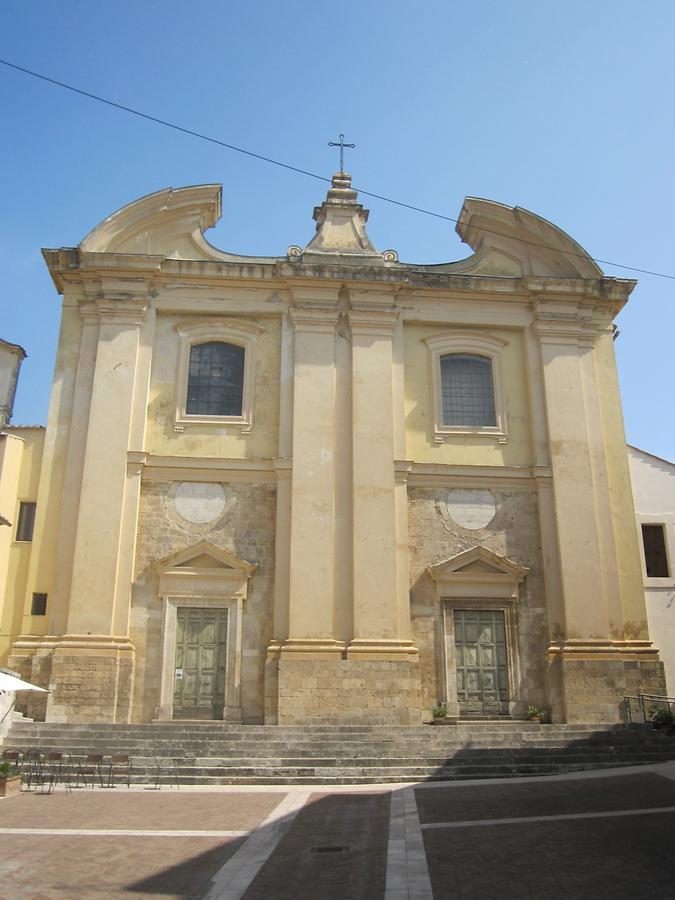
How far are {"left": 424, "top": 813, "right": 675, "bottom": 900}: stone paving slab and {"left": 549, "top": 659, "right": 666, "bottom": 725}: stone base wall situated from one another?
7.57 meters

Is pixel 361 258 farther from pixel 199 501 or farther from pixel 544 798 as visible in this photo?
pixel 544 798

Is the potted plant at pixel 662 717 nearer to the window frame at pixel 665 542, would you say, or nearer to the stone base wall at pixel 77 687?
the window frame at pixel 665 542

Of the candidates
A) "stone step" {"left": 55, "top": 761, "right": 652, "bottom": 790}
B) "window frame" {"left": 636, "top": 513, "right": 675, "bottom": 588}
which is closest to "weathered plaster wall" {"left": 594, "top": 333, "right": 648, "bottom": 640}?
"window frame" {"left": 636, "top": 513, "right": 675, "bottom": 588}

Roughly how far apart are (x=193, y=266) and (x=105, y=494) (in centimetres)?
584

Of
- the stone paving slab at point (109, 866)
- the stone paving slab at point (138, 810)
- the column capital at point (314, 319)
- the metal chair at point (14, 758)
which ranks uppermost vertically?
the column capital at point (314, 319)

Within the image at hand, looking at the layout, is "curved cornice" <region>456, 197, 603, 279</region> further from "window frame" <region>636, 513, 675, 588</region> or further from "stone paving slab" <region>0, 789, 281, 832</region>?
"stone paving slab" <region>0, 789, 281, 832</region>

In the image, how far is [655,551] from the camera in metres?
19.0

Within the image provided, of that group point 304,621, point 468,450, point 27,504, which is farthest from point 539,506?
point 27,504

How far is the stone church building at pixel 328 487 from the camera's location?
16.5 metres

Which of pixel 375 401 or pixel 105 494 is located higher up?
pixel 375 401

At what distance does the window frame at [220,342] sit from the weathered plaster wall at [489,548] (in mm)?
4312

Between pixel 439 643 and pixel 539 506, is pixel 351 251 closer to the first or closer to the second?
pixel 539 506

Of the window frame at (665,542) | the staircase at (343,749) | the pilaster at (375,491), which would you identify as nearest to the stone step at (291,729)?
the staircase at (343,749)

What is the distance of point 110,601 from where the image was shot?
16.5 meters
